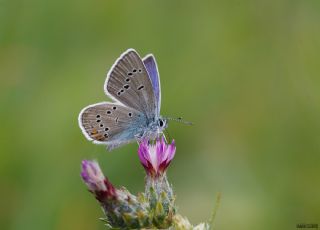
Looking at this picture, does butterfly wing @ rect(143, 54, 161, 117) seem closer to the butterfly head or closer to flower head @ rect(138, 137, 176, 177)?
the butterfly head

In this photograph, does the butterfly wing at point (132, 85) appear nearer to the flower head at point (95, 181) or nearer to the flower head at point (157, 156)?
the flower head at point (157, 156)

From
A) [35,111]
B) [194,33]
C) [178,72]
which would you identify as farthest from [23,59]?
[194,33]

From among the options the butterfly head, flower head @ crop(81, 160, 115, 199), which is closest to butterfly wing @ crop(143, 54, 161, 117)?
the butterfly head

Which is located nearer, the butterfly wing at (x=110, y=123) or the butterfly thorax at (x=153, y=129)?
the butterfly wing at (x=110, y=123)

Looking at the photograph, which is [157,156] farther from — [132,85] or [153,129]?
[132,85]

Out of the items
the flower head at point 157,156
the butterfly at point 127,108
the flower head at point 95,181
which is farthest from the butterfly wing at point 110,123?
the flower head at point 95,181

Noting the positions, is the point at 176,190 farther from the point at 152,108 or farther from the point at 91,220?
the point at 152,108
